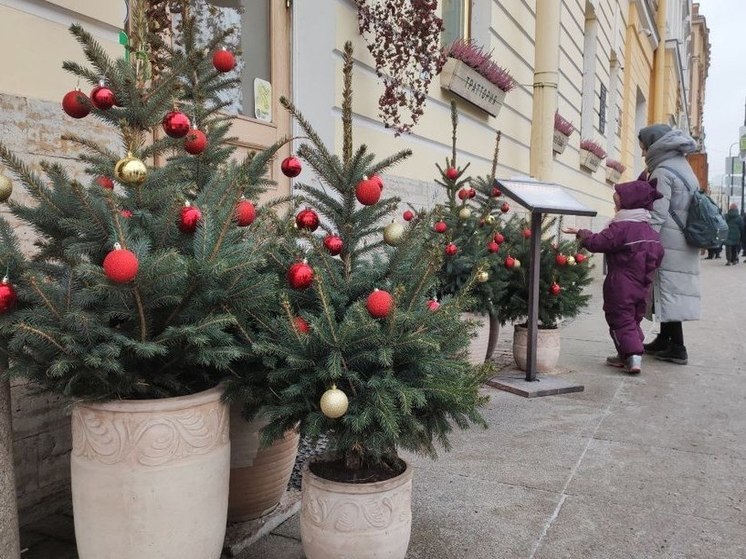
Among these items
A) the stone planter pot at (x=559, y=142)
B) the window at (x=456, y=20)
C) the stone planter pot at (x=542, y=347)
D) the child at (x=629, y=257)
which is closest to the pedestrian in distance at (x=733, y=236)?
the stone planter pot at (x=559, y=142)

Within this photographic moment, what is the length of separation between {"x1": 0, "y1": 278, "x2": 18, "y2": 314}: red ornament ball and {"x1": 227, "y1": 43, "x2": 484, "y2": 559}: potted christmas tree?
2.25 feet

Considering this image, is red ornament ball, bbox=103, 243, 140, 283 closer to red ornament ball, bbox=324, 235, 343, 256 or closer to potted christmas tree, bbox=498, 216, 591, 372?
red ornament ball, bbox=324, 235, 343, 256

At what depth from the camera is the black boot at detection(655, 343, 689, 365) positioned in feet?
19.5

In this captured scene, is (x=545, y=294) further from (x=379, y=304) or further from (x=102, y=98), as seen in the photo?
(x=102, y=98)

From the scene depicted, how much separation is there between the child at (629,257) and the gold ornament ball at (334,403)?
3797 millimetres

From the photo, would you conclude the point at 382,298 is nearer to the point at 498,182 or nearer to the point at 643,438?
the point at 643,438

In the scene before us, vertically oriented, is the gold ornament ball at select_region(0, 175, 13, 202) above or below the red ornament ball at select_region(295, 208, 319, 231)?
above

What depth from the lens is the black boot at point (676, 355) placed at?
5.95 metres

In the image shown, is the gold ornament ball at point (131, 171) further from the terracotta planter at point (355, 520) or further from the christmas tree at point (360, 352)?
the terracotta planter at point (355, 520)

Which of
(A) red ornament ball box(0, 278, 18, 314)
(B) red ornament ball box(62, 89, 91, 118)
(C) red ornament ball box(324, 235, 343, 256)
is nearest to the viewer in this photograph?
(A) red ornament ball box(0, 278, 18, 314)

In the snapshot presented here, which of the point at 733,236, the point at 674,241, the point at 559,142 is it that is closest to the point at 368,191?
the point at 674,241

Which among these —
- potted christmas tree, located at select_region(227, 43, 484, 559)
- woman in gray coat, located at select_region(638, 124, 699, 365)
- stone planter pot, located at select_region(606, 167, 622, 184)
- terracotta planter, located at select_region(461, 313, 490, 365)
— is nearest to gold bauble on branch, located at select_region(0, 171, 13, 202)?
potted christmas tree, located at select_region(227, 43, 484, 559)

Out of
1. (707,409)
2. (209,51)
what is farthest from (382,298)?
(707,409)

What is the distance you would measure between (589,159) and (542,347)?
8.28m
